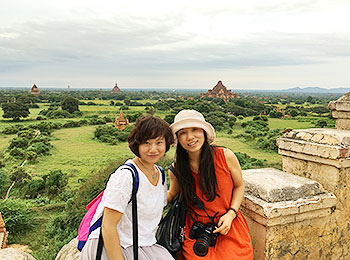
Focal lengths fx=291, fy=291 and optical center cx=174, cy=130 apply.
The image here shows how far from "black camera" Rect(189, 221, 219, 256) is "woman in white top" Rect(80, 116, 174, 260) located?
17 centimetres

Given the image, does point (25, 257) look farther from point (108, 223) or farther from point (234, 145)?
point (234, 145)

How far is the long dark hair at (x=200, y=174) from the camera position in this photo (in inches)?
65.5

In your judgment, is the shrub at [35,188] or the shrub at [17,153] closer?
the shrub at [35,188]

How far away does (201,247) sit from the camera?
1.57 metres

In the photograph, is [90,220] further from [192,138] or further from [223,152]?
[223,152]

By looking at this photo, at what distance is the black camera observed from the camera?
1.58m

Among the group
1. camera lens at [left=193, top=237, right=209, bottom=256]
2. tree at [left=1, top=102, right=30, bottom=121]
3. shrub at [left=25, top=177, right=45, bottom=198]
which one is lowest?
shrub at [left=25, top=177, right=45, bottom=198]

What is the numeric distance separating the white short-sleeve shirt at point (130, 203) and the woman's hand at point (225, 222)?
336 millimetres

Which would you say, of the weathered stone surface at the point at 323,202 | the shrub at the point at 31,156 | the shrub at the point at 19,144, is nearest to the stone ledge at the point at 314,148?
the weathered stone surface at the point at 323,202

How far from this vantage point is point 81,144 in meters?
22.2

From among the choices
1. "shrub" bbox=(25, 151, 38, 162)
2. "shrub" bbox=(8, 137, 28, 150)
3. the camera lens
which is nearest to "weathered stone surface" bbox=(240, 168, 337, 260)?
the camera lens

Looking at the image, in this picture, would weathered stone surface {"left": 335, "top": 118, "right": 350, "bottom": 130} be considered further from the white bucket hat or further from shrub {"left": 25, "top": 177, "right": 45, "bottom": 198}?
shrub {"left": 25, "top": 177, "right": 45, "bottom": 198}

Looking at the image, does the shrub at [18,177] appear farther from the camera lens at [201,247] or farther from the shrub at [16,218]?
the camera lens at [201,247]

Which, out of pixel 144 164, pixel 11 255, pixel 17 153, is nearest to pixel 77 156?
pixel 17 153
